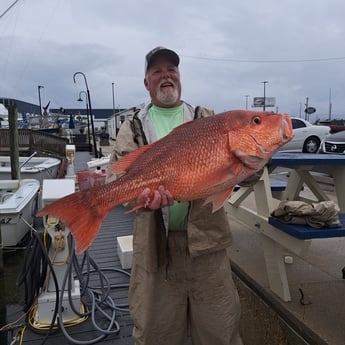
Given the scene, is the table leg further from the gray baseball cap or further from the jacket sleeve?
the gray baseball cap

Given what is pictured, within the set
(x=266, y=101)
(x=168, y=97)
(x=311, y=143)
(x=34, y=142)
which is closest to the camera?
(x=168, y=97)

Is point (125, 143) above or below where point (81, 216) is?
above

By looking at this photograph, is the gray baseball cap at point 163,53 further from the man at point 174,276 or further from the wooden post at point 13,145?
the wooden post at point 13,145

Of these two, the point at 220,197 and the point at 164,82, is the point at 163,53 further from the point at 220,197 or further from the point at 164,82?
the point at 220,197

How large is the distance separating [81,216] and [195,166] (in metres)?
0.63

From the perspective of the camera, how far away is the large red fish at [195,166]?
1855mm

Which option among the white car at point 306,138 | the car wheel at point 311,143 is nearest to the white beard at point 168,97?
the white car at point 306,138

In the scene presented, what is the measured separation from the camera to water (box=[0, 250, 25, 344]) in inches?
123

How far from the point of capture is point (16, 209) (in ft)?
19.8

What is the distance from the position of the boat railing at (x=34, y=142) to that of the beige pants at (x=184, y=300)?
543 inches

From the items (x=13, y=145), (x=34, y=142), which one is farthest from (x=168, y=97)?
(x=34, y=142)

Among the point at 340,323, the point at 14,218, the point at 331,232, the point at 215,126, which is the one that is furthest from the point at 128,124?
the point at 14,218

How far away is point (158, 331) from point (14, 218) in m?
4.43

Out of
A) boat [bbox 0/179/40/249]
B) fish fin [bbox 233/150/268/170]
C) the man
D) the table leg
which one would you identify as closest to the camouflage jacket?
the man
